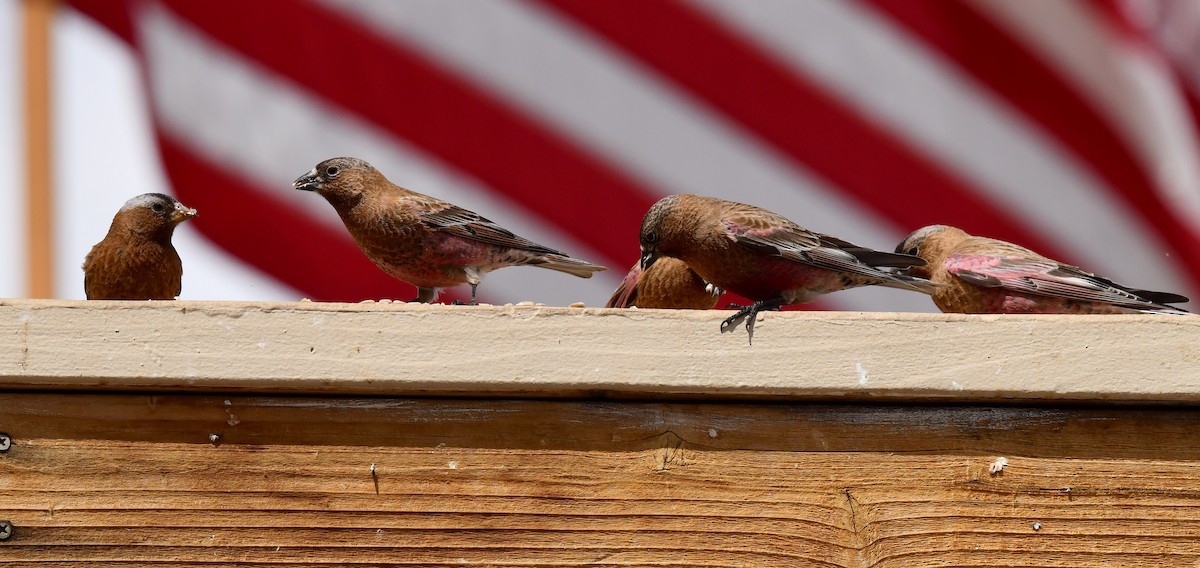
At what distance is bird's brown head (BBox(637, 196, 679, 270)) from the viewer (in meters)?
2.62

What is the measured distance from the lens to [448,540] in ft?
5.26

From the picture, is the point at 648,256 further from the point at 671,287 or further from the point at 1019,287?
the point at 1019,287

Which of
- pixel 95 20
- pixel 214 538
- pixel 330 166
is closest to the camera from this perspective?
pixel 214 538

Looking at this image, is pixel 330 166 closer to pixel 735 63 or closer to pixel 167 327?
pixel 167 327

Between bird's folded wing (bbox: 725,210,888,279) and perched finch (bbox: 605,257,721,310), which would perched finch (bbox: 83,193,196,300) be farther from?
bird's folded wing (bbox: 725,210,888,279)

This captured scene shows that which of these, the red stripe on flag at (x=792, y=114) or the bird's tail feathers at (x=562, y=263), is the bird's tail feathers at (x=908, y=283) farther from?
the red stripe on flag at (x=792, y=114)

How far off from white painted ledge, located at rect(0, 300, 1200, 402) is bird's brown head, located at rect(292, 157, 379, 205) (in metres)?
1.54

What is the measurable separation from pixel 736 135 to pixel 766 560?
3630 millimetres

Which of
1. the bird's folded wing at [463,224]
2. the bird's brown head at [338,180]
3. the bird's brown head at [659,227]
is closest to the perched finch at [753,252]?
the bird's brown head at [659,227]

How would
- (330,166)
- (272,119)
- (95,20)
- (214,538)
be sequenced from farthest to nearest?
(95,20) < (272,119) < (330,166) < (214,538)

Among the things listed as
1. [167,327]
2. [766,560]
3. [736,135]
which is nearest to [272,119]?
[736,135]

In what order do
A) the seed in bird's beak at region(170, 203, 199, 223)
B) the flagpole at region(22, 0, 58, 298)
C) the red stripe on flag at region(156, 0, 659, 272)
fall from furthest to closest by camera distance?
the red stripe on flag at region(156, 0, 659, 272) → the flagpole at region(22, 0, 58, 298) → the seed in bird's beak at region(170, 203, 199, 223)

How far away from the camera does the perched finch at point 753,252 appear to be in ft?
8.58

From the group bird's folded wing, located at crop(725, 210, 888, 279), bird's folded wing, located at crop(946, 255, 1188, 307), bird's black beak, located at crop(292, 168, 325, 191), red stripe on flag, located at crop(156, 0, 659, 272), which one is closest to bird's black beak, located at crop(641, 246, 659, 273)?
bird's folded wing, located at crop(725, 210, 888, 279)
